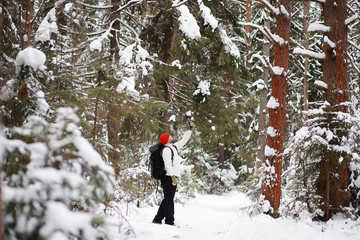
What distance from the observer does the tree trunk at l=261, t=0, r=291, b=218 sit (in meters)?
7.42

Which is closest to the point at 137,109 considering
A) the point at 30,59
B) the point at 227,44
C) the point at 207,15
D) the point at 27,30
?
the point at 27,30

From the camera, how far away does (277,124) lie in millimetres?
7445

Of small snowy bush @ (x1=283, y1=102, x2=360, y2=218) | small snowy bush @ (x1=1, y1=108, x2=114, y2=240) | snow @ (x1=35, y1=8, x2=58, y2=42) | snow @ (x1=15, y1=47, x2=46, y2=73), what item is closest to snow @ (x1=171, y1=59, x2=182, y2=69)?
small snowy bush @ (x1=283, y1=102, x2=360, y2=218)

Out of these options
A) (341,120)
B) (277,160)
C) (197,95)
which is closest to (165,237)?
(277,160)

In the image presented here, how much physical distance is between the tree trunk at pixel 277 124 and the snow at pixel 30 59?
487 centimetres

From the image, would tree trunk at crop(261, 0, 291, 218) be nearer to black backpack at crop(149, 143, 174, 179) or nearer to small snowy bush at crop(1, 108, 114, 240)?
black backpack at crop(149, 143, 174, 179)

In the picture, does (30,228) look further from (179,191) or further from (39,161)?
(179,191)

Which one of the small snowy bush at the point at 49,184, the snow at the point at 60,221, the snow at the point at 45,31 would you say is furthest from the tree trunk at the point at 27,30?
the snow at the point at 60,221

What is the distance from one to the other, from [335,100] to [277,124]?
55.1 inches

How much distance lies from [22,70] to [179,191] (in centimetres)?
933

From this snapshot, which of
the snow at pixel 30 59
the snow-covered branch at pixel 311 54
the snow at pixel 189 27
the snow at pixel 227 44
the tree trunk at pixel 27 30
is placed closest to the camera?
the snow at pixel 30 59

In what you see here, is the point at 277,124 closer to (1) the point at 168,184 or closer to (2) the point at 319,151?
(2) the point at 319,151

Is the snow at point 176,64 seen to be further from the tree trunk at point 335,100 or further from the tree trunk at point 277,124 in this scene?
the tree trunk at point 335,100

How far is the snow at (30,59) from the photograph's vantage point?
163 inches
